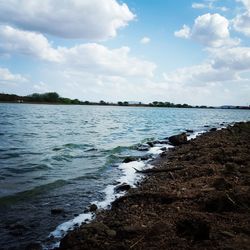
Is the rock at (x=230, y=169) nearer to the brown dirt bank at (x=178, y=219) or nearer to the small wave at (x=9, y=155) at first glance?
the brown dirt bank at (x=178, y=219)

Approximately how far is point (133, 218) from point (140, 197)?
1.99 meters

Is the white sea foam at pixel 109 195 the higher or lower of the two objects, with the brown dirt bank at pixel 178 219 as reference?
lower

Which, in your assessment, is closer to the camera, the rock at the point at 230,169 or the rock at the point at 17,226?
the rock at the point at 17,226

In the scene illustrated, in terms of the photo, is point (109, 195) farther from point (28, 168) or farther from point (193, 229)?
point (28, 168)

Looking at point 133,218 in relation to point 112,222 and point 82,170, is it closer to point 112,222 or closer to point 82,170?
point 112,222

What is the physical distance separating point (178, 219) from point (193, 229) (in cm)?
90

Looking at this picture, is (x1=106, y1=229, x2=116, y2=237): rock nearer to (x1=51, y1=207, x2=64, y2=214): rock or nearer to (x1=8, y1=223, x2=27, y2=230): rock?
(x1=8, y1=223, x2=27, y2=230): rock

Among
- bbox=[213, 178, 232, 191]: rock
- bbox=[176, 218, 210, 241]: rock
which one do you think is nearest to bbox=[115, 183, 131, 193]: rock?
bbox=[213, 178, 232, 191]: rock

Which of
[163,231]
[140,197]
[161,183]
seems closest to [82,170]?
[161,183]

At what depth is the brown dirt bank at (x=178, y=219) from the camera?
21.6 ft

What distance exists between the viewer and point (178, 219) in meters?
7.87

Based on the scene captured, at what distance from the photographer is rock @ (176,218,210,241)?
6664 mm

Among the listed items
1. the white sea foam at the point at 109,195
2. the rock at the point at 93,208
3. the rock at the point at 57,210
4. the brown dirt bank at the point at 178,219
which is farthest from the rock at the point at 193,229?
the rock at the point at 57,210

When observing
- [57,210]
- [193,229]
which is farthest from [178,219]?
[57,210]
